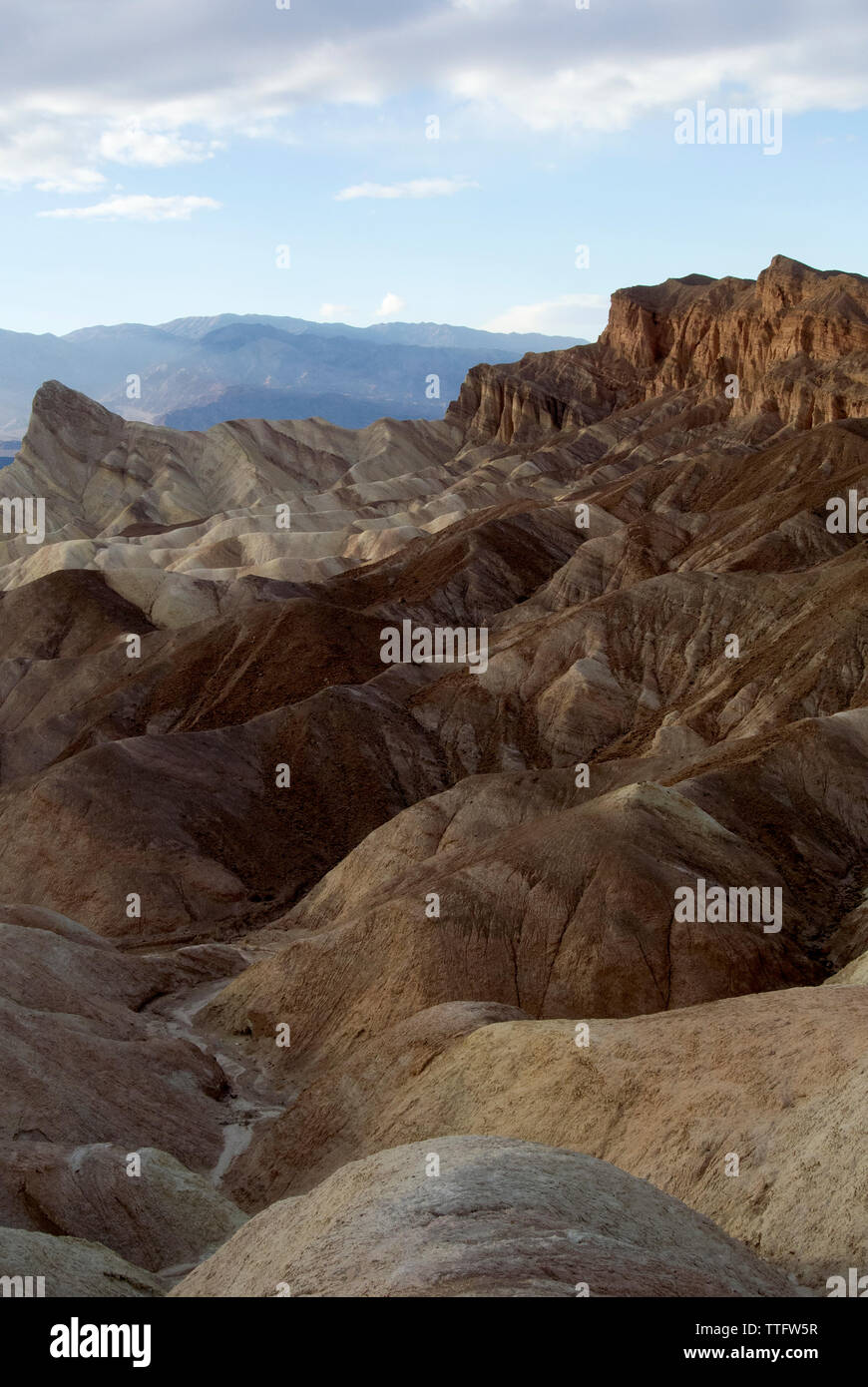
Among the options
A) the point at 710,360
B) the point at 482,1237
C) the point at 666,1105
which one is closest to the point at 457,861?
the point at 666,1105

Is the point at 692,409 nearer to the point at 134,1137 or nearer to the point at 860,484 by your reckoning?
the point at 860,484

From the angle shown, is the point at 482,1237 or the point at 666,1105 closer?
the point at 482,1237

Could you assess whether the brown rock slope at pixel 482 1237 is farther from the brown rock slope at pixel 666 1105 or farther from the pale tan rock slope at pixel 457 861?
the brown rock slope at pixel 666 1105

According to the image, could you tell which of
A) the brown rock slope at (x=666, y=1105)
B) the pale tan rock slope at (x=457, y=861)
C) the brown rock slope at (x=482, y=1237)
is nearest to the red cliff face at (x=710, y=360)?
the pale tan rock slope at (x=457, y=861)

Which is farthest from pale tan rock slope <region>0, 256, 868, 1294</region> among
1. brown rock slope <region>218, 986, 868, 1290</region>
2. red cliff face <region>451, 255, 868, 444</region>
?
red cliff face <region>451, 255, 868, 444</region>

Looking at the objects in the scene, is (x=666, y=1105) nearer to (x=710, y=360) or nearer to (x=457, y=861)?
(x=457, y=861)
